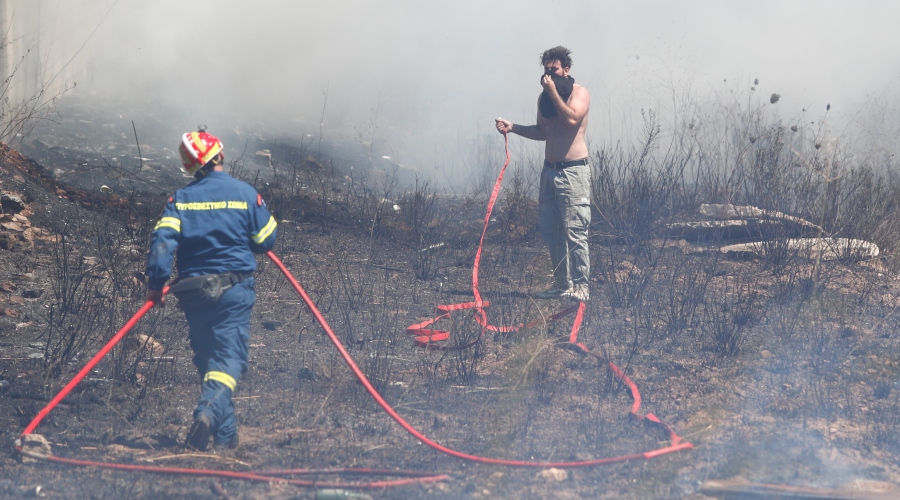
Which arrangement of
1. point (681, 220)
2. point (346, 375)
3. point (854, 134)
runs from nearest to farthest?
point (346, 375) → point (681, 220) → point (854, 134)

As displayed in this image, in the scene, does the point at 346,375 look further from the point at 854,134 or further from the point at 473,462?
the point at 854,134

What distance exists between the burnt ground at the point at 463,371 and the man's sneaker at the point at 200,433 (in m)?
0.07

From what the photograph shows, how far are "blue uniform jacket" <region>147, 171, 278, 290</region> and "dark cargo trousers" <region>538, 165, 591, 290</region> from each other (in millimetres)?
2351

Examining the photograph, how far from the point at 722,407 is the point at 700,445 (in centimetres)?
55

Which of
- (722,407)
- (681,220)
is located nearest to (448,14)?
(681,220)

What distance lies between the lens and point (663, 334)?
16.5ft

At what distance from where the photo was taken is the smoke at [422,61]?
11.3m

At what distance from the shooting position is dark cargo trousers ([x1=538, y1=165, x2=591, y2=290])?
5152 millimetres

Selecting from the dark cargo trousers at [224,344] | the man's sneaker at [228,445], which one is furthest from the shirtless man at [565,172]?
the man's sneaker at [228,445]

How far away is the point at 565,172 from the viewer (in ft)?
16.9

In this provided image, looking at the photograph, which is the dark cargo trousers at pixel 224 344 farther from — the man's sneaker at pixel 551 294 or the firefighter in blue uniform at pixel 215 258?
the man's sneaker at pixel 551 294

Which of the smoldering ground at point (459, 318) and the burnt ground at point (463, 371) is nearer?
the burnt ground at point (463, 371)

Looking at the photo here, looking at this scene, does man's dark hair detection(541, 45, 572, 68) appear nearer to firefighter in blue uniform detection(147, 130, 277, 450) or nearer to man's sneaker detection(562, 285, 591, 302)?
man's sneaker detection(562, 285, 591, 302)

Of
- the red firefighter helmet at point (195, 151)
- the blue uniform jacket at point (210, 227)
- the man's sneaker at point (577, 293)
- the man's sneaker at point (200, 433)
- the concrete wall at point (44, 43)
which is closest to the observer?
the man's sneaker at point (200, 433)
